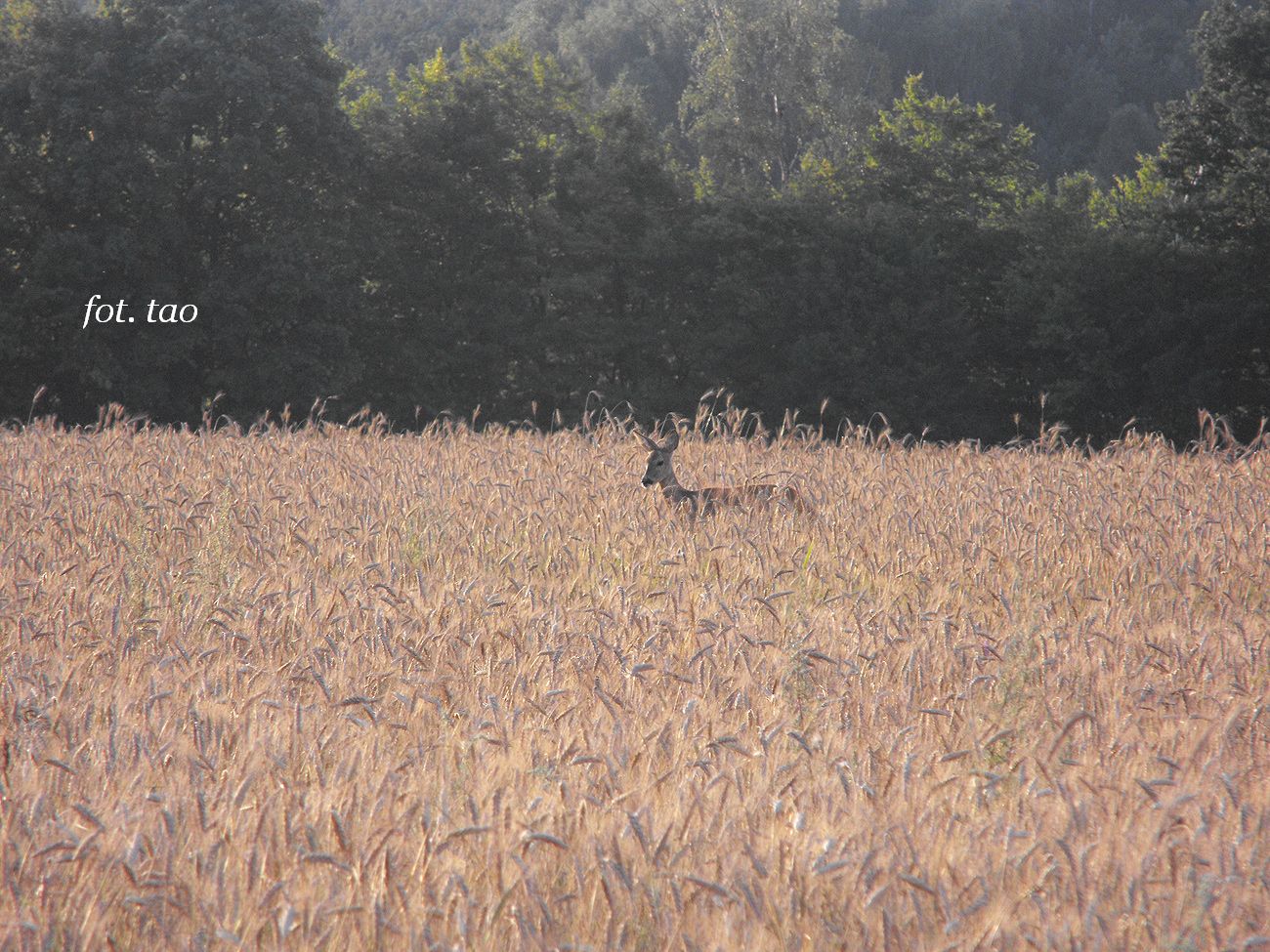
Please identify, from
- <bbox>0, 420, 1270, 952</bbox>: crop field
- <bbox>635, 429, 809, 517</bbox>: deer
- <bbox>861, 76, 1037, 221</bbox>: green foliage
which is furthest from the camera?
<bbox>861, 76, 1037, 221</bbox>: green foliage

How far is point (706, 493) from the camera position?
8336mm

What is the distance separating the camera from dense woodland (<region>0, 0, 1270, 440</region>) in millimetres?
27016

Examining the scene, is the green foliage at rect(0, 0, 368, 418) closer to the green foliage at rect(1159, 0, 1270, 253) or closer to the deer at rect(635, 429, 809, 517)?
the green foliage at rect(1159, 0, 1270, 253)

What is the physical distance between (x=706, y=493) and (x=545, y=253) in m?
25.5

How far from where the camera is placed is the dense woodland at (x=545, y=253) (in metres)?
27.0

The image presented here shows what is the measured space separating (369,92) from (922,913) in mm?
38741

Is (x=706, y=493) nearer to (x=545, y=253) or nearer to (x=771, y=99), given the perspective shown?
(x=545, y=253)

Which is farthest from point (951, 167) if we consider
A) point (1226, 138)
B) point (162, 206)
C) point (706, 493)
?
point (706, 493)

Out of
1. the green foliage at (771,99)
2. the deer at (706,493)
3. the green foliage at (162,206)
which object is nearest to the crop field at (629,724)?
the deer at (706,493)

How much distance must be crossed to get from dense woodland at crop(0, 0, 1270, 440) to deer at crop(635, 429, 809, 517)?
58.4 feet

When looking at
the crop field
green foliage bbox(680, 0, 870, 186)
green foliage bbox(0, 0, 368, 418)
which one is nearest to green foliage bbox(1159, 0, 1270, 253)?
green foliage bbox(0, 0, 368, 418)

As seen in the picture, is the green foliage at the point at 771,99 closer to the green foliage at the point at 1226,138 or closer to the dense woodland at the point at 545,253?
the dense woodland at the point at 545,253

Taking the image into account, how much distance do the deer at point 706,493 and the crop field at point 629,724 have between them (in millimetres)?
283

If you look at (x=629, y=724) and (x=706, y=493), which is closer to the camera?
(x=629, y=724)
